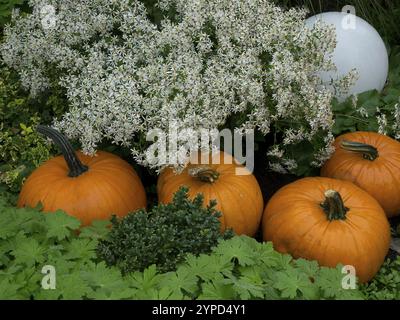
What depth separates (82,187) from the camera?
324 centimetres

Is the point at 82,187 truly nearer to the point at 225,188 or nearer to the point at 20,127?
the point at 225,188

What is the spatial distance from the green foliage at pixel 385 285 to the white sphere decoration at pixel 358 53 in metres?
1.20

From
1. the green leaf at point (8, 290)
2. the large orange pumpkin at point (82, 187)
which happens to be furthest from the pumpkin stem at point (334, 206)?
the green leaf at point (8, 290)

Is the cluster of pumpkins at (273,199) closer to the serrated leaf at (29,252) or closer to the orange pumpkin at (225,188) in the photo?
the orange pumpkin at (225,188)

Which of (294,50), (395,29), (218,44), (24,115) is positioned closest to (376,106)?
(294,50)

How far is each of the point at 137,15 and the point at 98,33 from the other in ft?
1.00

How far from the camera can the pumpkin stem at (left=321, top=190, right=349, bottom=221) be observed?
305 centimetres

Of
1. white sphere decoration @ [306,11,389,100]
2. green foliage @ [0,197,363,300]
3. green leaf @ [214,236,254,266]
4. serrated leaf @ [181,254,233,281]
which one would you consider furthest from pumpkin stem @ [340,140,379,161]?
serrated leaf @ [181,254,233,281]

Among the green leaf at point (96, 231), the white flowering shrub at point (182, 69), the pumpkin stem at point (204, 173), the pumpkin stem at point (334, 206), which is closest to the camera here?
the green leaf at point (96, 231)

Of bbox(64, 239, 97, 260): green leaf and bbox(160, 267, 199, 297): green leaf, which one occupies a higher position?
bbox(64, 239, 97, 260): green leaf

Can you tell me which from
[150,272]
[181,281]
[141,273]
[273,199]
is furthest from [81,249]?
[273,199]

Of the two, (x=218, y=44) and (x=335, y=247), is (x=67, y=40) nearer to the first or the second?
(x=218, y=44)

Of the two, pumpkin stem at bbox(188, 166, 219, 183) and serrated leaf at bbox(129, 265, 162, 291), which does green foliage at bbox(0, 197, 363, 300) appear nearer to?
serrated leaf at bbox(129, 265, 162, 291)

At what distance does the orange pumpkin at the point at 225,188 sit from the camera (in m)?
3.18
